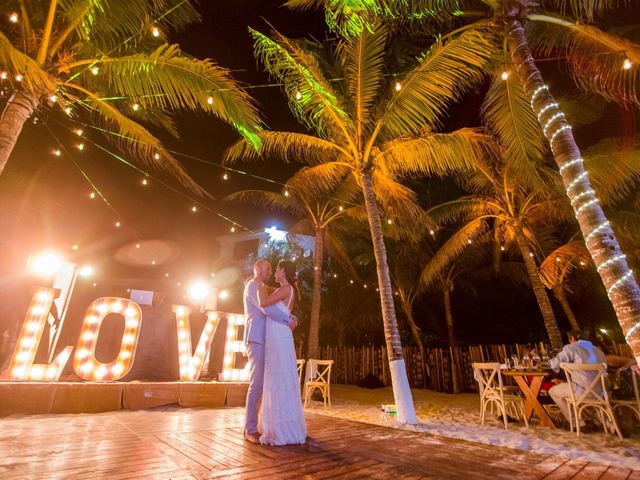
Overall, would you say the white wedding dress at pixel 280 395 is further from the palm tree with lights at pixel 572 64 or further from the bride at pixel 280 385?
the palm tree with lights at pixel 572 64

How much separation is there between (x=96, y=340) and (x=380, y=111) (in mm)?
7592

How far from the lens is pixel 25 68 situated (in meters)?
4.55

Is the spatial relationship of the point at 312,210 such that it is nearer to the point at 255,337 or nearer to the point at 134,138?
the point at 134,138

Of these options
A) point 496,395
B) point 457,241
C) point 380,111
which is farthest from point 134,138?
point 457,241

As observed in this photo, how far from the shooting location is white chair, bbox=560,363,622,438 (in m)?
4.87

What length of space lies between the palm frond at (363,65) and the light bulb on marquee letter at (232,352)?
537 cm

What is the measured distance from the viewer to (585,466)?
3.00 m

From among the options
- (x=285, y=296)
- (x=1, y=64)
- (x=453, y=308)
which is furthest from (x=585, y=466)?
(x=453, y=308)

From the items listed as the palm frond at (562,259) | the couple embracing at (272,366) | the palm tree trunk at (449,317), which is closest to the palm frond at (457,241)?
the palm frond at (562,259)

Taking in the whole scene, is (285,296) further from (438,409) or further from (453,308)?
(453,308)

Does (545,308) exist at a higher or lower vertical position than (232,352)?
higher

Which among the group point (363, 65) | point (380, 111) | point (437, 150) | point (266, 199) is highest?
point (363, 65)

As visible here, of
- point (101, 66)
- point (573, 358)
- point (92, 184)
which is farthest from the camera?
point (92, 184)

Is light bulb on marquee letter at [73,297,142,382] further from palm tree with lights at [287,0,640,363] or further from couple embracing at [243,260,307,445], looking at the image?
palm tree with lights at [287,0,640,363]
